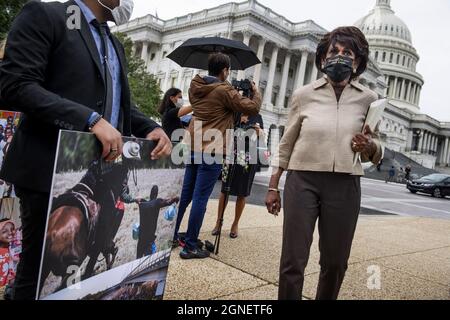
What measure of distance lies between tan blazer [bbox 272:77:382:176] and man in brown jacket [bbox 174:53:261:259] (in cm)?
147

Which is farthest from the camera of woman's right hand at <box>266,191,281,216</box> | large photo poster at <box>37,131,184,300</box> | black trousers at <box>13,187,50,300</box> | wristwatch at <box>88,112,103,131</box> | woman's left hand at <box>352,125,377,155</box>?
woman's right hand at <box>266,191,281,216</box>

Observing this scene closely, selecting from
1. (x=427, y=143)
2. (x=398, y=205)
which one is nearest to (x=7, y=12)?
(x=398, y=205)

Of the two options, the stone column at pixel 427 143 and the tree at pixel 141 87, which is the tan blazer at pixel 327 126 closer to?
the tree at pixel 141 87

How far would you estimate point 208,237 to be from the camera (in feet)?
17.7

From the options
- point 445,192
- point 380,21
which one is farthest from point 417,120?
point 445,192

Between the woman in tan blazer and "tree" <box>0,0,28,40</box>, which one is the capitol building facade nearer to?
"tree" <box>0,0,28,40</box>

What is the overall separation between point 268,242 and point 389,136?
2972 inches

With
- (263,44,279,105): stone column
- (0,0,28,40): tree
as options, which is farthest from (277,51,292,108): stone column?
(0,0,28,40): tree

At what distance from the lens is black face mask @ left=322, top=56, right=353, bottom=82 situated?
2643 millimetres

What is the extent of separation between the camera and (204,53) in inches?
271

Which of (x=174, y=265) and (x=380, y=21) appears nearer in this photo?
(x=174, y=265)
